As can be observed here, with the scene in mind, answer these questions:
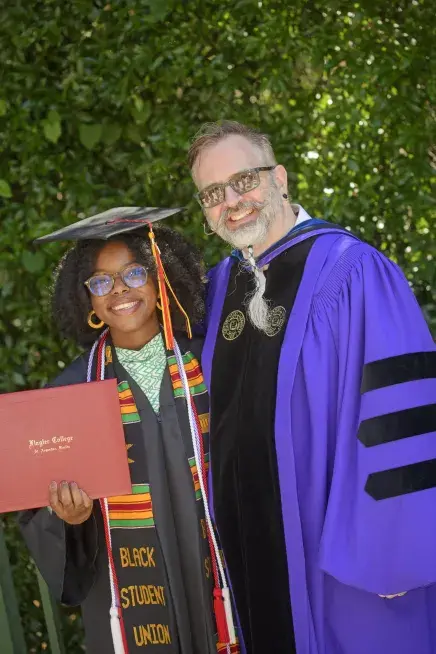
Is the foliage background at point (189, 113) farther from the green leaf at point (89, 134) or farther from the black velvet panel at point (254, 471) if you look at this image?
the black velvet panel at point (254, 471)

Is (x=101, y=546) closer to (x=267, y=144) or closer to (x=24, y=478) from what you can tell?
(x=24, y=478)

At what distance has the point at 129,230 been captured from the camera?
282 cm

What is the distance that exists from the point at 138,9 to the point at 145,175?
0.75 meters

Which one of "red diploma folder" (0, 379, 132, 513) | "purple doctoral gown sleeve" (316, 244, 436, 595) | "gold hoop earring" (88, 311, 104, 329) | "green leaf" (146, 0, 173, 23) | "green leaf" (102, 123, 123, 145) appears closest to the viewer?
"purple doctoral gown sleeve" (316, 244, 436, 595)

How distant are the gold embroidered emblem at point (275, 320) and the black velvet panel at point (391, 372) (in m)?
0.36

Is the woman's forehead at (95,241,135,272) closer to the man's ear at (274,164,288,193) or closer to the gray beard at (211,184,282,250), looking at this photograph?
the gray beard at (211,184,282,250)

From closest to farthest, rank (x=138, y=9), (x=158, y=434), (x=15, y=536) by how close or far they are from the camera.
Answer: (x=158, y=434) < (x=138, y=9) < (x=15, y=536)

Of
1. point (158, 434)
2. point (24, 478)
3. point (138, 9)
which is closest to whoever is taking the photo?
point (24, 478)

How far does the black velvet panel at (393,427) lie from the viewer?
7.92 feet

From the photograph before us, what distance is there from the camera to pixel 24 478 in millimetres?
2568

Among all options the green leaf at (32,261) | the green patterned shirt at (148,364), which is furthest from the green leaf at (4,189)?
the green patterned shirt at (148,364)

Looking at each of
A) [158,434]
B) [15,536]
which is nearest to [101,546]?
[158,434]

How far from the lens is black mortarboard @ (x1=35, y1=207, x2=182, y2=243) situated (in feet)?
8.89

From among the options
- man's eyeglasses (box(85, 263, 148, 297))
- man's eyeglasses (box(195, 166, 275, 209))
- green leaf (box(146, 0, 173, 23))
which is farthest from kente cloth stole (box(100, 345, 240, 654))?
green leaf (box(146, 0, 173, 23))
